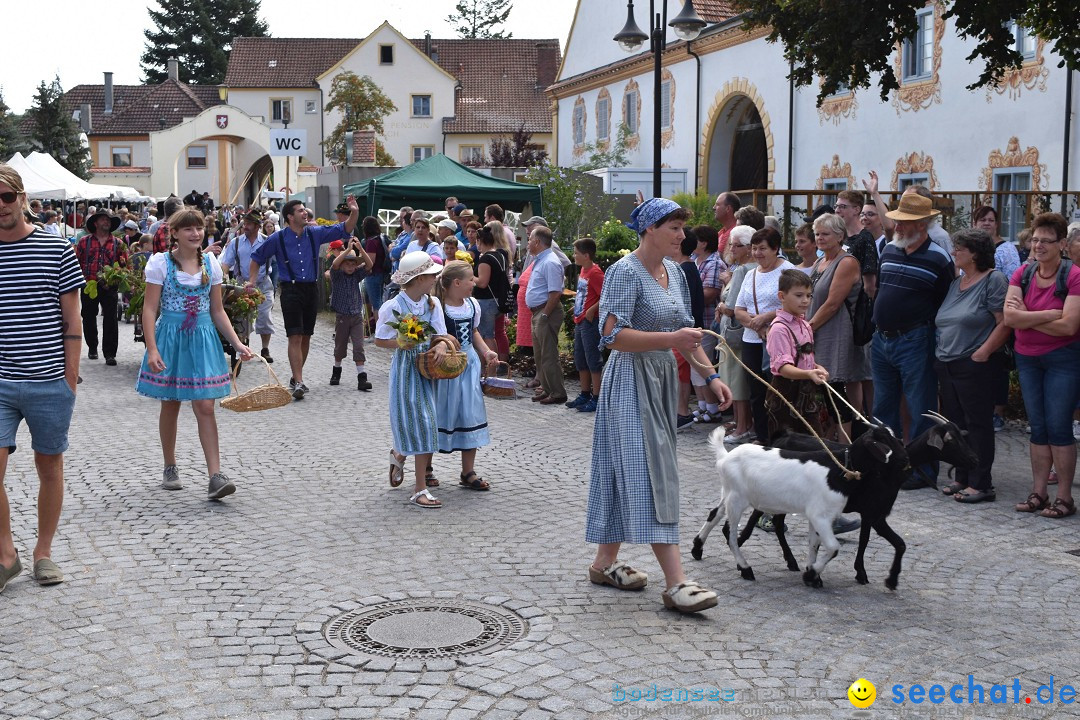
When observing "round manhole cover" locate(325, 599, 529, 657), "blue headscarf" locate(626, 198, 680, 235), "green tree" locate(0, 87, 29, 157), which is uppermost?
Result: "green tree" locate(0, 87, 29, 157)

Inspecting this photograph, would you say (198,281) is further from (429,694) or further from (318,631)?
(429,694)

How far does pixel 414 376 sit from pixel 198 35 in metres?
93.5

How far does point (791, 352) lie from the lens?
7.61 metres

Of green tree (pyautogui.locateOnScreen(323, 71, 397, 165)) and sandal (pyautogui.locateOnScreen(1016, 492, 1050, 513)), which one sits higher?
green tree (pyautogui.locateOnScreen(323, 71, 397, 165))

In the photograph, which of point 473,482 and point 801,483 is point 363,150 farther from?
point 801,483

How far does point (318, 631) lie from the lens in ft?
18.4

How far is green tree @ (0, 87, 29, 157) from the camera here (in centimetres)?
5002

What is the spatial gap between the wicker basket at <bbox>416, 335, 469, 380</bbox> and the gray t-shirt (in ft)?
11.3

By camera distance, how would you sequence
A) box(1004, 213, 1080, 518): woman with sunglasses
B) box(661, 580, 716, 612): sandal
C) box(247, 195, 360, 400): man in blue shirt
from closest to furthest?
A: box(661, 580, 716, 612): sandal < box(1004, 213, 1080, 518): woman with sunglasses < box(247, 195, 360, 400): man in blue shirt

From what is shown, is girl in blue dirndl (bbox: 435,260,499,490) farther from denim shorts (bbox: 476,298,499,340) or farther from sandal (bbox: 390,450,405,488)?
denim shorts (bbox: 476,298,499,340)

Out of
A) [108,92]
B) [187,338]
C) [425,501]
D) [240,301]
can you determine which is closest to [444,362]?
[425,501]

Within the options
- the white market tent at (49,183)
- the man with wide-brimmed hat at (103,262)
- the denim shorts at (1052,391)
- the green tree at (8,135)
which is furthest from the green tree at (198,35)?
the denim shorts at (1052,391)

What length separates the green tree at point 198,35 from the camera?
93875mm

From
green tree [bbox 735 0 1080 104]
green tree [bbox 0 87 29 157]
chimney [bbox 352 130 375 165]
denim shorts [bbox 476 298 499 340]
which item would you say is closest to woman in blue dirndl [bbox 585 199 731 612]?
green tree [bbox 735 0 1080 104]
